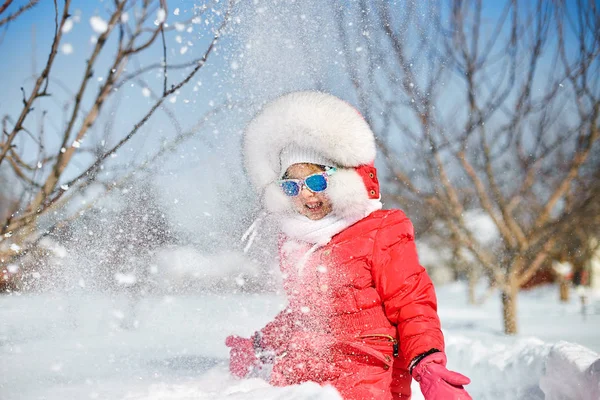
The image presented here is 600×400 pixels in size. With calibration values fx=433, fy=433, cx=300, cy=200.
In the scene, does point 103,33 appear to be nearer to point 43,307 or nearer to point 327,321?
point 327,321

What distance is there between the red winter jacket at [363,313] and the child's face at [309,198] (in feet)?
0.48

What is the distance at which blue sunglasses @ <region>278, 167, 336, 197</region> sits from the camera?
1.70m

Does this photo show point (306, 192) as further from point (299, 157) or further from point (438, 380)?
point (438, 380)

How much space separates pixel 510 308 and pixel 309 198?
4.47 m

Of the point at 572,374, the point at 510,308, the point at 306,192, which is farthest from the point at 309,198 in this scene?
the point at 510,308

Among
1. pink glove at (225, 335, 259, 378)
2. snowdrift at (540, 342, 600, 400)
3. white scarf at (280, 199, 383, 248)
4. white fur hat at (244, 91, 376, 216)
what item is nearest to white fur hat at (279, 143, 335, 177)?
white fur hat at (244, 91, 376, 216)

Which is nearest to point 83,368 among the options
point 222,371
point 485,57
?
point 222,371

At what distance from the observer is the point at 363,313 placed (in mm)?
1573

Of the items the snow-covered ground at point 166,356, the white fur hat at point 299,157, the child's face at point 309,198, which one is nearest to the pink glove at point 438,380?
the snow-covered ground at point 166,356

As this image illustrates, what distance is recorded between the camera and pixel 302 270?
1678mm

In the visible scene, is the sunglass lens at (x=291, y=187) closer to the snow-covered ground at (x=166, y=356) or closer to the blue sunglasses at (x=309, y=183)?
the blue sunglasses at (x=309, y=183)

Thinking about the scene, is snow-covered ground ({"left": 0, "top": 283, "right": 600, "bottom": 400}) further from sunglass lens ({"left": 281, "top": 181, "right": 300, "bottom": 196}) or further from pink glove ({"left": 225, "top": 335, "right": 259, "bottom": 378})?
sunglass lens ({"left": 281, "top": 181, "right": 300, "bottom": 196})

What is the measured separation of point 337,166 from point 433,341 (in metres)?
0.74

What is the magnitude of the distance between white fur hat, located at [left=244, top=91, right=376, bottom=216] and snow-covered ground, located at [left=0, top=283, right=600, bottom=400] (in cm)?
72
